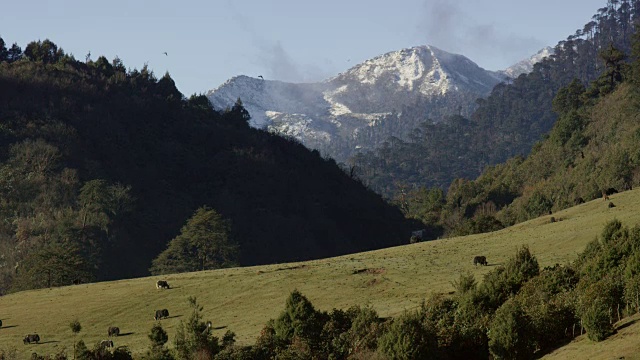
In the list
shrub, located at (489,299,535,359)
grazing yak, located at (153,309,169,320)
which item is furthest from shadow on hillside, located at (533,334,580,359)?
grazing yak, located at (153,309,169,320)

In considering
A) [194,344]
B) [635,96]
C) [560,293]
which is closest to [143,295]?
[194,344]

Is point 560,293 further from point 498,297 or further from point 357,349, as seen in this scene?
point 357,349

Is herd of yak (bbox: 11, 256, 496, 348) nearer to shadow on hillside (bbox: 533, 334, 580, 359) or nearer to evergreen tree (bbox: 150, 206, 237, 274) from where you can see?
shadow on hillside (bbox: 533, 334, 580, 359)

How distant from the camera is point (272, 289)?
82.6m

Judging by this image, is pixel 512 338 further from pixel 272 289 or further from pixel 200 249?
pixel 200 249

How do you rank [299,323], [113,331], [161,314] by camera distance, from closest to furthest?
1. [299,323]
2. [113,331]
3. [161,314]

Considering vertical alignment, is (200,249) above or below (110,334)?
above

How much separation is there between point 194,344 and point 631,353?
27.0m

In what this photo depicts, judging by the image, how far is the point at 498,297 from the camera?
64.1 m

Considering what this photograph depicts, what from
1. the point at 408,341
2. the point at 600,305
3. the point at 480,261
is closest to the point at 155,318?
the point at 480,261

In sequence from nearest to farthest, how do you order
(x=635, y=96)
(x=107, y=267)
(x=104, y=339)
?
1. (x=104, y=339)
2. (x=107, y=267)
3. (x=635, y=96)

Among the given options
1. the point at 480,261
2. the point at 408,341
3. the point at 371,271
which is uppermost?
the point at 371,271

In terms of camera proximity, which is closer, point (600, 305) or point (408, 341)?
point (600, 305)

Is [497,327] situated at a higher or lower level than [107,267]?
lower
